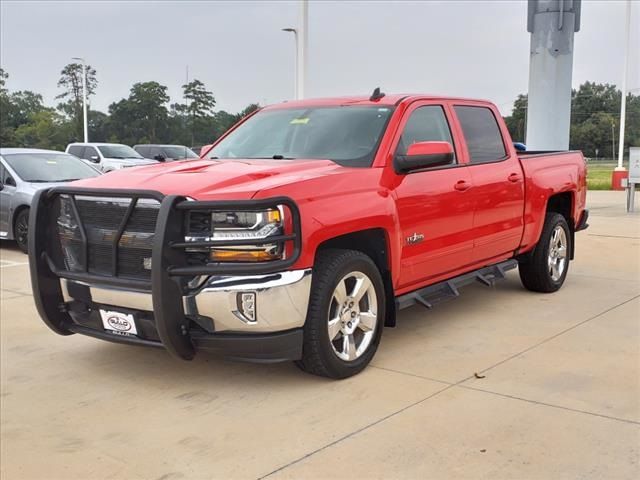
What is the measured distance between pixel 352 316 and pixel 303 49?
1198 cm

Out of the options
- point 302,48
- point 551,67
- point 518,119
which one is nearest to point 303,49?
point 302,48

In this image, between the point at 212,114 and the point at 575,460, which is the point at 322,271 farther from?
the point at 212,114

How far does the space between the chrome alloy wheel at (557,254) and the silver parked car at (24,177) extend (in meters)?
6.82

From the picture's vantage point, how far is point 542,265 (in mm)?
6984

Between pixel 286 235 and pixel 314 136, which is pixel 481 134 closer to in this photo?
pixel 314 136

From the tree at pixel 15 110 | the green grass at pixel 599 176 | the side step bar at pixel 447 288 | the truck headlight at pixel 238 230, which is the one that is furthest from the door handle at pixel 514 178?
the tree at pixel 15 110

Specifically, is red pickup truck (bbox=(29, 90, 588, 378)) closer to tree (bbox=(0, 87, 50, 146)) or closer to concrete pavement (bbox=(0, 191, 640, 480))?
concrete pavement (bbox=(0, 191, 640, 480))

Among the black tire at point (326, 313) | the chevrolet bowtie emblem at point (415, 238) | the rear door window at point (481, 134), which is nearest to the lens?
the black tire at point (326, 313)

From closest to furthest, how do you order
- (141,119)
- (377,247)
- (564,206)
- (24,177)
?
(377,247)
(564,206)
(24,177)
(141,119)

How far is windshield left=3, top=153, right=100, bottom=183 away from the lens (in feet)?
35.5

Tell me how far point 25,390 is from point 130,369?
0.69m

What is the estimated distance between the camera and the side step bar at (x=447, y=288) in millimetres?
5141

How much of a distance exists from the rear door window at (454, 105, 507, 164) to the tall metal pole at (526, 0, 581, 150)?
23.8ft

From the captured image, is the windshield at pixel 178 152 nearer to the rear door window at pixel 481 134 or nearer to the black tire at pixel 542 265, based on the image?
the black tire at pixel 542 265
